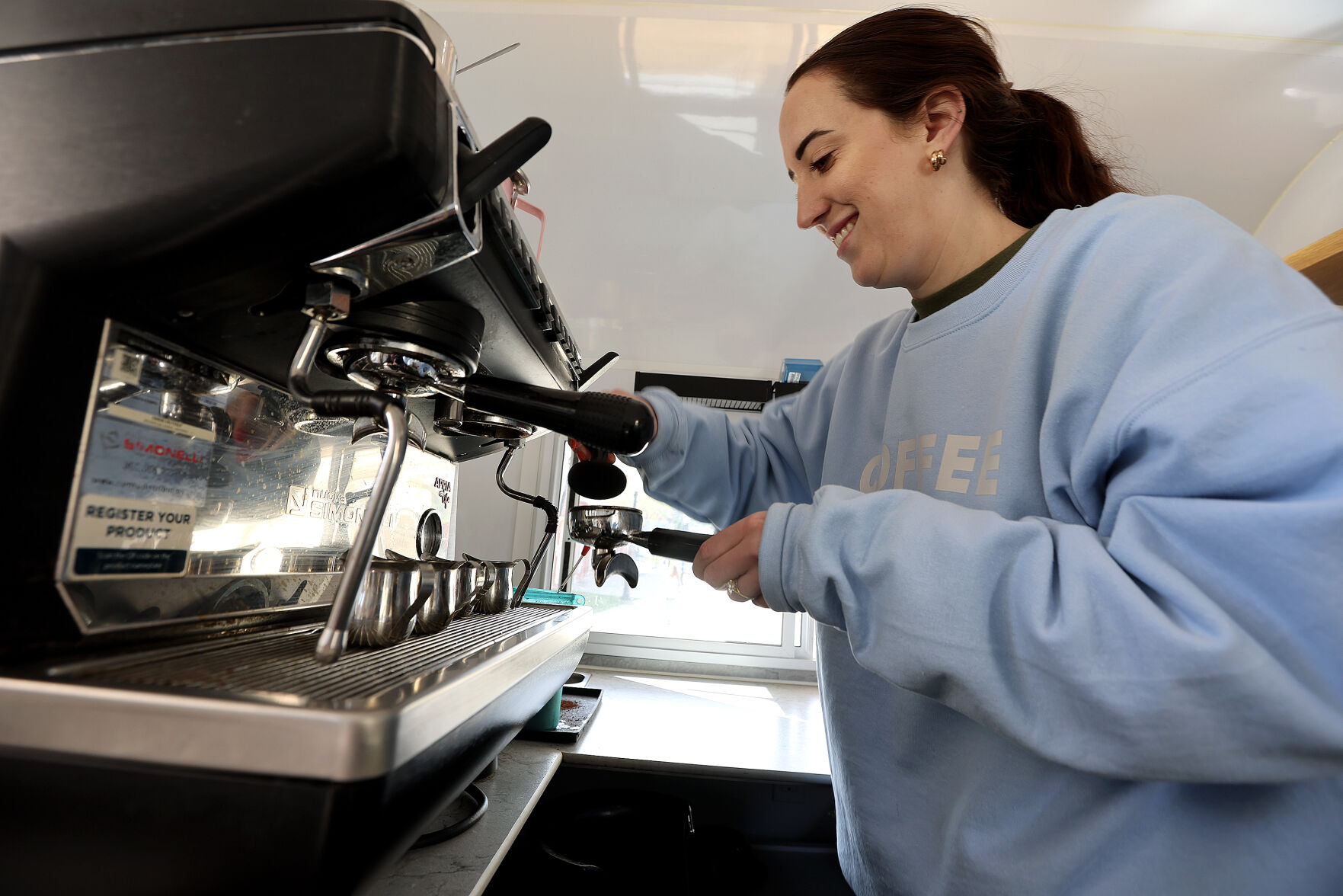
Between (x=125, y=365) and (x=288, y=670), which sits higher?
(x=125, y=365)

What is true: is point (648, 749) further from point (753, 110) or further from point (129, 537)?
point (753, 110)

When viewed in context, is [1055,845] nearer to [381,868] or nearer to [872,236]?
[381,868]

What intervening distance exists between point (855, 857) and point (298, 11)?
2.89 ft

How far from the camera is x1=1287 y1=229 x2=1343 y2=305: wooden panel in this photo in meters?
1.10

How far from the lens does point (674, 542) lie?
0.79 m

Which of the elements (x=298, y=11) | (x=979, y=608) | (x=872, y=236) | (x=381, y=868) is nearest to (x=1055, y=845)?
(x=979, y=608)

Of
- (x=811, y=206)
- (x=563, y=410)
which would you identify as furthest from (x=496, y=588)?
(x=811, y=206)

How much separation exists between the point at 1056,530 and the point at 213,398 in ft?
2.23

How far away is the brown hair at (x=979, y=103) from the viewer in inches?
30.0

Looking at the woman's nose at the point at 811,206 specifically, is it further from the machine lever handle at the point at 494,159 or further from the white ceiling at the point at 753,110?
the white ceiling at the point at 753,110

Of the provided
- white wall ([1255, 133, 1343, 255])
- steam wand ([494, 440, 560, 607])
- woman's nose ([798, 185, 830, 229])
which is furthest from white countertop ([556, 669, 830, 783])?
white wall ([1255, 133, 1343, 255])

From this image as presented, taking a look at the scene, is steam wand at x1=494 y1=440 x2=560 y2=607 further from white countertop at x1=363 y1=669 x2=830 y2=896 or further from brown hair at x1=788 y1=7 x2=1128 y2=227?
brown hair at x1=788 y1=7 x2=1128 y2=227

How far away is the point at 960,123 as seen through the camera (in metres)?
0.76

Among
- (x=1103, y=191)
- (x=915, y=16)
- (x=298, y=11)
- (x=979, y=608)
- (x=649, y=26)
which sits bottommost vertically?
(x=979, y=608)
